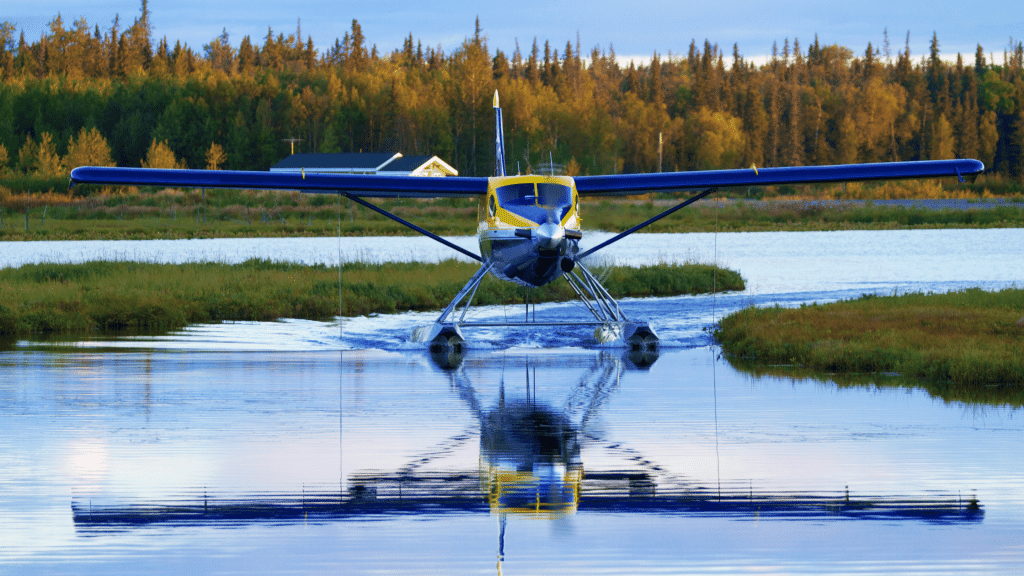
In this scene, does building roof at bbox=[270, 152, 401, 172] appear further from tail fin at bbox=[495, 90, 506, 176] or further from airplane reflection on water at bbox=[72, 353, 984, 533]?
airplane reflection on water at bbox=[72, 353, 984, 533]

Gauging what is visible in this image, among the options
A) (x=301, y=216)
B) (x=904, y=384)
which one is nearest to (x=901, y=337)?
(x=904, y=384)

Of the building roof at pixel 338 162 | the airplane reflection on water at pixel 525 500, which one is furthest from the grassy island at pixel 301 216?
the airplane reflection on water at pixel 525 500

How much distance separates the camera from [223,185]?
1734 centimetres

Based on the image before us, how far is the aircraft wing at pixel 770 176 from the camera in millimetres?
17500

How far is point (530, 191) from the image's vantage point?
16.4 metres

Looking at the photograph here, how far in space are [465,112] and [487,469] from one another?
12237 centimetres

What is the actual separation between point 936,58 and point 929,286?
16068 cm

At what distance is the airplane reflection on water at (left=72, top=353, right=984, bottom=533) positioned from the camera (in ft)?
22.2

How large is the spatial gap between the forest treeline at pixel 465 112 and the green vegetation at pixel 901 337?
81.8 m

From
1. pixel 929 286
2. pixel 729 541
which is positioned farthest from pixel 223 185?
pixel 929 286

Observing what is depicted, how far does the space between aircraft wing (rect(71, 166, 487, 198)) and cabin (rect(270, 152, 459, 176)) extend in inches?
2826

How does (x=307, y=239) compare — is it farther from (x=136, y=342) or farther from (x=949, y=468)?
(x=949, y=468)

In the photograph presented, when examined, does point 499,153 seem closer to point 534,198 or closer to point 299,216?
point 534,198

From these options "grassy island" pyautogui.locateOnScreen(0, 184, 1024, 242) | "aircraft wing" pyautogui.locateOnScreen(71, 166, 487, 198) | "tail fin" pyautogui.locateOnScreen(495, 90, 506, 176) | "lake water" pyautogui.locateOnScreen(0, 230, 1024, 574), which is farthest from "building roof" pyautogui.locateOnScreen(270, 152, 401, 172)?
"lake water" pyautogui.locateOnScreen(0, 230, 1024, 574)
